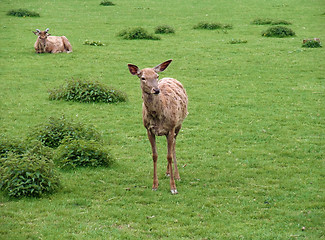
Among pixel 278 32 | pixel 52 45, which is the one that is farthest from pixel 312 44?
pixel 52 45

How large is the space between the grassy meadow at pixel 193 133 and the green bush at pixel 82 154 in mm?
298

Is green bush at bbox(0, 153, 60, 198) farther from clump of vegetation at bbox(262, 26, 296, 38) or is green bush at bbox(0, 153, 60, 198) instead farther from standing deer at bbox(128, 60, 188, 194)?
clump of vegetation at bbox(262, 26, 296, 38)

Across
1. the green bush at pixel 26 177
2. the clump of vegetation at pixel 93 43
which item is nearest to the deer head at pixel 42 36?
the clump of vegetation at pixel 93 43

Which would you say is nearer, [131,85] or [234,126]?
[234,126]

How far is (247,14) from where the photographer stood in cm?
4138

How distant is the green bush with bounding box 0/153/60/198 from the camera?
1100 centimetres

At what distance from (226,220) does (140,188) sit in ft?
8.52

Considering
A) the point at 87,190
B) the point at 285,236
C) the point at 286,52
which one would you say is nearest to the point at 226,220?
the point at 285,236

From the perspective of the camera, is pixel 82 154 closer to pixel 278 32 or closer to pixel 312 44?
pixel 312 44

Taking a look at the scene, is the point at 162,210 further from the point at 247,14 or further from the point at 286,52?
the point at 247,14

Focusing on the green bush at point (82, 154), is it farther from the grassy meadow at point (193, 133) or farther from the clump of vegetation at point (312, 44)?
the clump of vegetation at point (312, 44)

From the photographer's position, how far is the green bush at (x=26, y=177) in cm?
1100

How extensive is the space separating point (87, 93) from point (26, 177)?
8.91m

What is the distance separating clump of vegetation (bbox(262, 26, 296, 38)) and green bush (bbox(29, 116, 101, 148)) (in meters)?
21.9
